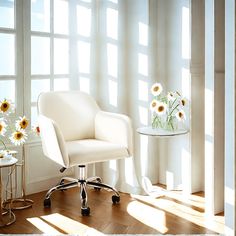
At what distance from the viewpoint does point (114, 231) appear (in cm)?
313

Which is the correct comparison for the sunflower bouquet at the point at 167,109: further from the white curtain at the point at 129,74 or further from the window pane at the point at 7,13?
the window pane at the point at 7,13

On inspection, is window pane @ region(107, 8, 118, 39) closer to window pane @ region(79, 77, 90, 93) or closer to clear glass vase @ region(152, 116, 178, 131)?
window pane @ region(79, 77, 90, 93)

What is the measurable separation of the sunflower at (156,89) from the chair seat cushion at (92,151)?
581mm

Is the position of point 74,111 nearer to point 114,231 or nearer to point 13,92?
point 13,92

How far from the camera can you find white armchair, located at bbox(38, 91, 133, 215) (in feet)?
11.5

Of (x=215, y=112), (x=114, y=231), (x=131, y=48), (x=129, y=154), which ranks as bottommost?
(x=114, y=231)

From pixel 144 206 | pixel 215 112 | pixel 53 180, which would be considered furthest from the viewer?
pixel 53 180

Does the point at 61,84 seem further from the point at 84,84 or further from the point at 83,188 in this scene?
the point at 83,188

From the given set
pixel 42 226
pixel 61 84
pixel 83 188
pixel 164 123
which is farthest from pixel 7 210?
pixel 164 123

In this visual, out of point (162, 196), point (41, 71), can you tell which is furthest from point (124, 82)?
point (162, 196)

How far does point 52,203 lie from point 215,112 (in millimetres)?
1542

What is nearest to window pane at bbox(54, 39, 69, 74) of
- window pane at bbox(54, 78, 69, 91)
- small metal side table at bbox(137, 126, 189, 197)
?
window pane at bbox(54, 78, 69, 91)

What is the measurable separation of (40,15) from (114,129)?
1233 millimetres

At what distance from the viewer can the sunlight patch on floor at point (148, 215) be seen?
3250 millimetres
